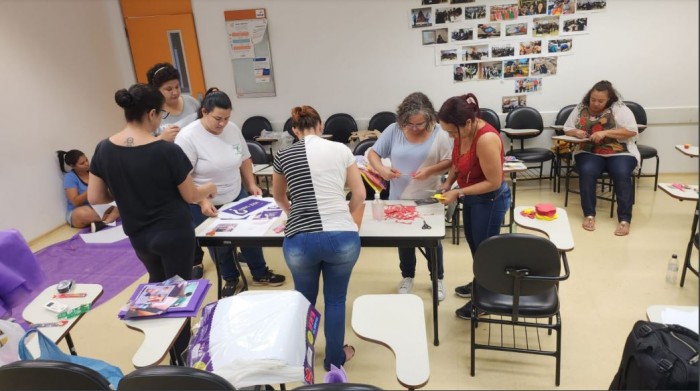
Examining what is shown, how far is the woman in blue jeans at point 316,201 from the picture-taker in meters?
1.92

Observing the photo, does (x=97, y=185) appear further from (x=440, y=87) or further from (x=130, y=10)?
(x=130, y=10)

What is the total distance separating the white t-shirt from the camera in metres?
2.60

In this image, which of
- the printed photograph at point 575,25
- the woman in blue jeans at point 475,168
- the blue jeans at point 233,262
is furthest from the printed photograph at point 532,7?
the blue jeans at point 233,262

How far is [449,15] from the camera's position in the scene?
5.07 metres

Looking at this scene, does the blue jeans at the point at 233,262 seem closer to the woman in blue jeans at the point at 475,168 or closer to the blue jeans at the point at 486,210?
the woman in blue jeans at the point at 475,168

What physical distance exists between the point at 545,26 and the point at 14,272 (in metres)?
5.34

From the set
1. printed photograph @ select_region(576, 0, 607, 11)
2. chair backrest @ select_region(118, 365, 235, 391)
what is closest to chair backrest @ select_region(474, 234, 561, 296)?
chair backrest @ select_region(118, 365, 235, 391)

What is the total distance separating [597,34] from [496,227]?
145 inches

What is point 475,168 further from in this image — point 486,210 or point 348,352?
point 348,352

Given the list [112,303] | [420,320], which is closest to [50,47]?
[112,303]

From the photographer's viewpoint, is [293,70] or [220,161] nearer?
[220,161]

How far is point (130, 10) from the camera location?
18.4 ft

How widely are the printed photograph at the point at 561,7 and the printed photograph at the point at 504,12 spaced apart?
367mm

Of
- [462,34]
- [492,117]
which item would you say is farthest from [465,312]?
[462,34]
